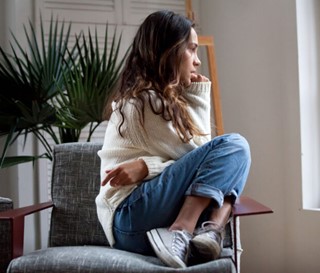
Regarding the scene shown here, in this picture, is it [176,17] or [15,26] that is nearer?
[176,17]

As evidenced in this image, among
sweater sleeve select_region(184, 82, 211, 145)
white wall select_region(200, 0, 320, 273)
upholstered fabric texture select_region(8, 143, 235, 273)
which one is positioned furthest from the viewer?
white wall select_region(200, 0, 320, 273)

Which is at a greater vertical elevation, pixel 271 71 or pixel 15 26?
pixel 15 26

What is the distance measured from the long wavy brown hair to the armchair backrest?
339 mm

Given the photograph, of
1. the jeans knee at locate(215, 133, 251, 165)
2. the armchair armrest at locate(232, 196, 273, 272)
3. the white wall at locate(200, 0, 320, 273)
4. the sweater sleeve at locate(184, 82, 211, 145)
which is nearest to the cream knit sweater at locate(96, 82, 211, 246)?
the sweater sleeve at locate(184, 82, 211, 145)

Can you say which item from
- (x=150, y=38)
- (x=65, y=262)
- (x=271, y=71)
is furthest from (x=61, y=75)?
(x=65, y=262)

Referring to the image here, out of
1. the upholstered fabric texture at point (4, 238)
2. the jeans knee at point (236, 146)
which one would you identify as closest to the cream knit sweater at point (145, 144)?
the jeans knee at point (236, 146)

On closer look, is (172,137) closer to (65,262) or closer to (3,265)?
(65,262)

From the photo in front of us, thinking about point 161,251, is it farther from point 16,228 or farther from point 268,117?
point 268,117

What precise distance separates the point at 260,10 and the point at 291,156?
2.58ft

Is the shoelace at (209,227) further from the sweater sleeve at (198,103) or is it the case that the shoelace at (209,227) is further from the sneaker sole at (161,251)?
the sweater sleeve at (198,103)

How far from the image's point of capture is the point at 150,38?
1.99 m

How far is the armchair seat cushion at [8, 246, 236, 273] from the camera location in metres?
1.56

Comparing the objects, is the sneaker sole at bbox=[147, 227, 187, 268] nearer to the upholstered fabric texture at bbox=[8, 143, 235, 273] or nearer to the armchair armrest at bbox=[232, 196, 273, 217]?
the upholstered fabric texture at bbox=[8, 143, 235, 273]

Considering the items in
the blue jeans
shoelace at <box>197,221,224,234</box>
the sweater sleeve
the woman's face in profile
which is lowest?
shoelace at <box>197,221,224,234</box>
